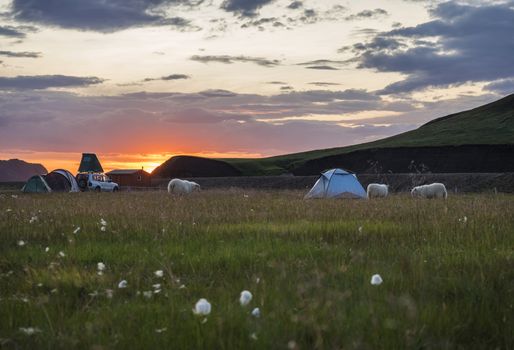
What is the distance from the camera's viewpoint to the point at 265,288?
17.2ft

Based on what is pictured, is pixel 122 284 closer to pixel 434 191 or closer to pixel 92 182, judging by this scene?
pixel 434 191

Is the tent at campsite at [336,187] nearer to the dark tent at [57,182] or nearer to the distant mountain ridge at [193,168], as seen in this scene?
the dark tent at [57,182]

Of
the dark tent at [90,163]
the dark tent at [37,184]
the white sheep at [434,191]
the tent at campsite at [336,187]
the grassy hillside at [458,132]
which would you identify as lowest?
the white sheep at [434,191]

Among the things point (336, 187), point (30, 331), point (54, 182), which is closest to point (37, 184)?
point (54, 182)

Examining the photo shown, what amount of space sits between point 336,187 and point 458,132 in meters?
88.2

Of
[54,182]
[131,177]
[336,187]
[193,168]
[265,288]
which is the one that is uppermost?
[193,168]

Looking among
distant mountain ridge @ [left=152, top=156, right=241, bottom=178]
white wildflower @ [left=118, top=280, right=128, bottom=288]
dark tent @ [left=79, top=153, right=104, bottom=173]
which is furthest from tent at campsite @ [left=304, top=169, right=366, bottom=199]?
distant mountain ridge @ [left=152, top=156, right=241, bottom=178]

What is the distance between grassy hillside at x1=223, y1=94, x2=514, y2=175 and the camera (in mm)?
97625

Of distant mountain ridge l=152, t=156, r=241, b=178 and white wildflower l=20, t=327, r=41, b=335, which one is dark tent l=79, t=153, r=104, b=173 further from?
white wildflower l=20, t=327, r=41, b=335

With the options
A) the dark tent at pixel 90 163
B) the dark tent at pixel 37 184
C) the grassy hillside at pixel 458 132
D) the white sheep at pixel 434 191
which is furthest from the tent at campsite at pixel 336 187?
the grassy hillside at pixel 458 132

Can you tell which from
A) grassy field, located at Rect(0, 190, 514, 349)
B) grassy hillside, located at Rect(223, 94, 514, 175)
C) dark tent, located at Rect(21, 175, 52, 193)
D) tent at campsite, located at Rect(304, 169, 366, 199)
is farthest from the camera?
grassy hillside, located at Rect(223, 94, 514, 175)

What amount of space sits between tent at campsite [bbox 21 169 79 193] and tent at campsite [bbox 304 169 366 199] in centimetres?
2686

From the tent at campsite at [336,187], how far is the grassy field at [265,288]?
1962cm

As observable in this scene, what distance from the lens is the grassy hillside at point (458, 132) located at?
320 ft
